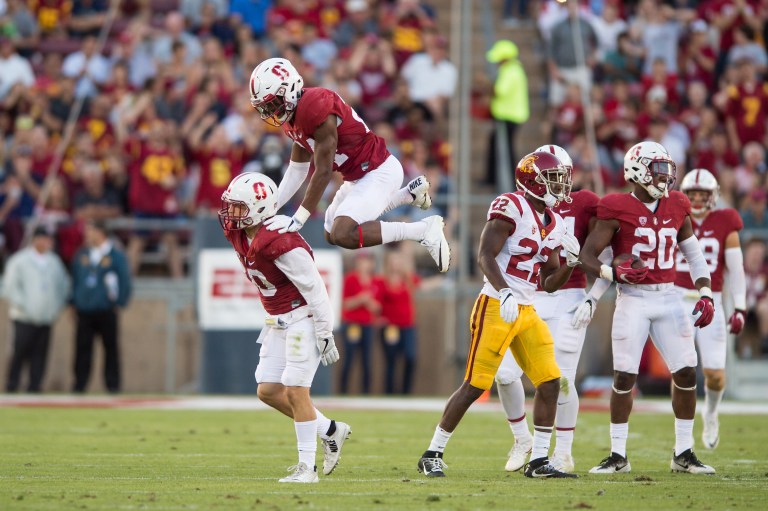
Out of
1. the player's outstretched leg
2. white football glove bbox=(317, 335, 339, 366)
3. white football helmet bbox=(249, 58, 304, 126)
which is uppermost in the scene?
white football helmet bbox=(249, 58, 304, 126)

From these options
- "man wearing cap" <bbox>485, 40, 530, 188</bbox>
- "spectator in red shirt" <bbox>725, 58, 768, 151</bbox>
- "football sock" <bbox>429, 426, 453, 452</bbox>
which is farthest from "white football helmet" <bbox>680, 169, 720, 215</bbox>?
"spectator in red shirt" <bbox>725, 58, 768, 151</bbox>

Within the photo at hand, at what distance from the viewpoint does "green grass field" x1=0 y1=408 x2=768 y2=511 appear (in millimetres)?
7195

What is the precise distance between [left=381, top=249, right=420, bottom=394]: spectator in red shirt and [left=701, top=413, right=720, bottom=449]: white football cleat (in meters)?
6.19

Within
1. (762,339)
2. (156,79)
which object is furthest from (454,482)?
(156,79)

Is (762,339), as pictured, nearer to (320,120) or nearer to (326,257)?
(326,257)

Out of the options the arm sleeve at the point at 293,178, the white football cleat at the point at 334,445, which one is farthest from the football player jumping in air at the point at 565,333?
the arm sleeve at the point at 293,178

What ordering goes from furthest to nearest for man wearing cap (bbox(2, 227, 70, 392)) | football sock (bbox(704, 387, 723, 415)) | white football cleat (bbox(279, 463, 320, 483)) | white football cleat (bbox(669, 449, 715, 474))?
1. man wearing cap (bbox(2, 227, 70, 392))
2. football sock (bbox(704, 387, 723, 415))
3. white football cleat (bbox(669, 449, 715, 474))
4. white football cleat (bbox(279, 463, 320, 483))

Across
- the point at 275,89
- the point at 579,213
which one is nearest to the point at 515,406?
the point at 579,213

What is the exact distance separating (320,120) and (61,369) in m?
9.57

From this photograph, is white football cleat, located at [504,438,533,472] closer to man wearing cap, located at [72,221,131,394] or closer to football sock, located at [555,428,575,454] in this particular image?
football sock, located at [555,428,575,454]

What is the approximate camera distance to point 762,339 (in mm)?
16781

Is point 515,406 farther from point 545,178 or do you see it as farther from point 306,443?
point 306,443

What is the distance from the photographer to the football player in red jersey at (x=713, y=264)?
417 inches

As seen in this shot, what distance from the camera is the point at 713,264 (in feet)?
35.2
